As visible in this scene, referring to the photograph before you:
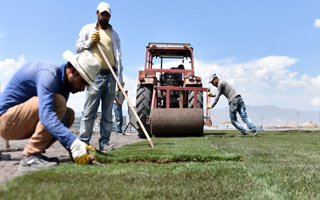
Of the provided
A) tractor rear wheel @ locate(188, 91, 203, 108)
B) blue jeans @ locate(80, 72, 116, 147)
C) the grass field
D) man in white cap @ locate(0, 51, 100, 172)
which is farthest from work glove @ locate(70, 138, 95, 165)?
tractor rear wheel @ locate(188, 91, 203, 108)

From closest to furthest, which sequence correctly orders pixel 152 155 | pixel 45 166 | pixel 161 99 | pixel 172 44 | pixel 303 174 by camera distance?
pixel 303 174 → pixel 45 166 → pixel 152 155 → pixel 161 99 → pixel 172 44

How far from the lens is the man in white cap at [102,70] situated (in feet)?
16.0

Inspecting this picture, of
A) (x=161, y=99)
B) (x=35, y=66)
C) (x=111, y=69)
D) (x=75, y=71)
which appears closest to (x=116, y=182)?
(x=75, y=71)

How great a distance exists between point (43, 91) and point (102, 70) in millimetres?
2056

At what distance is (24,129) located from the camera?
3.25m

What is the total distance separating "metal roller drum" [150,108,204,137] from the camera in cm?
796

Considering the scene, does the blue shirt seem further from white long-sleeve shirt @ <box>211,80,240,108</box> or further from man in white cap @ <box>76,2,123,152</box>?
white long-sleeve shirt @ <box>211,80,240,108</box>

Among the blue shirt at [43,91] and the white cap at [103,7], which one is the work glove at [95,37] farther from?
the blue shirt at [43,91]

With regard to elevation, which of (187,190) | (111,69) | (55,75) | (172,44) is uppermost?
(172,44)

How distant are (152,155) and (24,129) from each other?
44.6 inches

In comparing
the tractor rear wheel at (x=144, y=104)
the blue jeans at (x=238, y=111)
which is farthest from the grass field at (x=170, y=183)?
the blue jeans at (x=238, y=111)

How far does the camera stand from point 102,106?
5090 mm

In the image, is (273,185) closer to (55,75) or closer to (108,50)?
(55,75)

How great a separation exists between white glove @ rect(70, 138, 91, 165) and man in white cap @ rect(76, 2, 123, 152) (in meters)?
1.79
